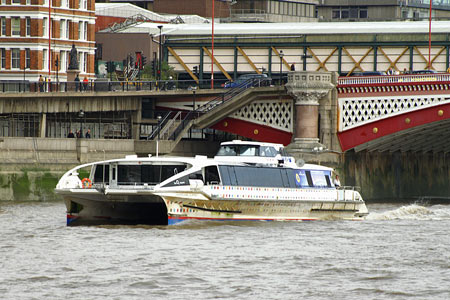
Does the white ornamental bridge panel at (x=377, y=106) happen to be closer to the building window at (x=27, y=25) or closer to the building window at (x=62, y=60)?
the building window at (x=62, y=60)

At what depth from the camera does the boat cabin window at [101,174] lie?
5922 cm

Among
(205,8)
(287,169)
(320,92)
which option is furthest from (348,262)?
(205,8)

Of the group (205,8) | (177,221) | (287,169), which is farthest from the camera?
(205,8)

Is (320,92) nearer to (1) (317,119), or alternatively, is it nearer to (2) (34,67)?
(1) (317,119)

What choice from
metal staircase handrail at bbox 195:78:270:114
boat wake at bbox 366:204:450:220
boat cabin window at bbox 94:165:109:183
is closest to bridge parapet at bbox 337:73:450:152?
metal staircase handrail at bbox 195:78:270:114

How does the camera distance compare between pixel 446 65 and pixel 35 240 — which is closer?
pixel 35 240

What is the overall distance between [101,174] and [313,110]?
3072cm

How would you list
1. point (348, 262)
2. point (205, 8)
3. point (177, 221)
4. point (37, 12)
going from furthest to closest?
point (205, 8)
point (37, 12)
point (177, 221)
point (348, 262)

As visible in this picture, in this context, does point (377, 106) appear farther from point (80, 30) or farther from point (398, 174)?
point (80, 30)

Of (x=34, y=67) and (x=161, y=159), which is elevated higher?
(x=34, y=67)

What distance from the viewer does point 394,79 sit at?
86.8m

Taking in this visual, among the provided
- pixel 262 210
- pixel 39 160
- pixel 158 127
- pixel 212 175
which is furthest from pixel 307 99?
pixel 212 175

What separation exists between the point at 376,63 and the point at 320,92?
596 inches

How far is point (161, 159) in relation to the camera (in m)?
57.9
